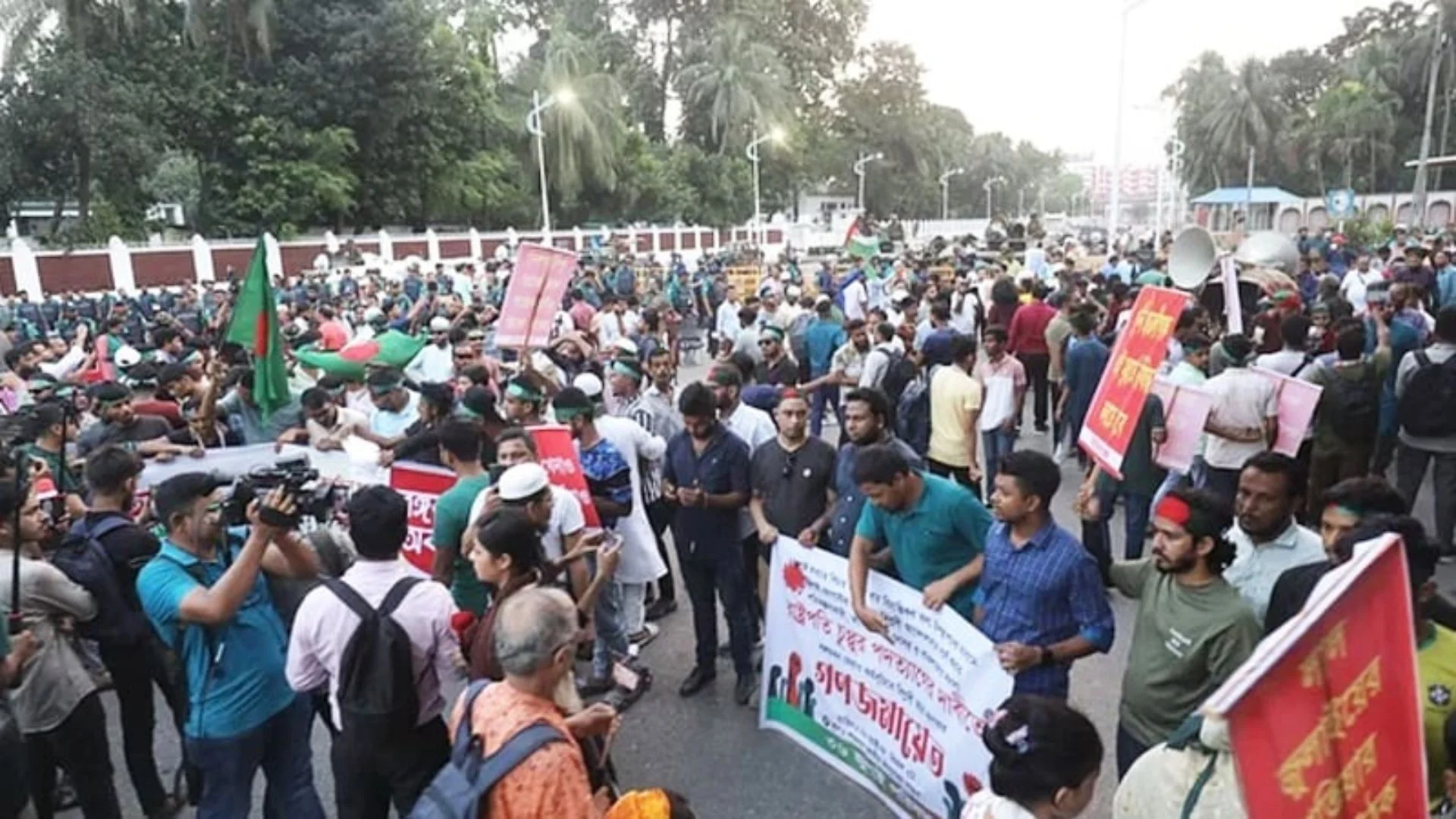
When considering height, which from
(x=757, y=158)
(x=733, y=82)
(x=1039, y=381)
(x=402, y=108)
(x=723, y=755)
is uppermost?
(x=733, y=82)

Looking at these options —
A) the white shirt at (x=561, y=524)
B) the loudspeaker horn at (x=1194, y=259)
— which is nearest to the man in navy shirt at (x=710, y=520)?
the white shirt at (x=561, y=524)

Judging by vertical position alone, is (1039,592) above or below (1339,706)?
below

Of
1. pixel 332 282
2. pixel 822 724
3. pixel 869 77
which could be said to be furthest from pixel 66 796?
pixel 869 77

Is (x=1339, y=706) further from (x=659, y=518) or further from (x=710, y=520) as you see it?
(x=659, y=518)

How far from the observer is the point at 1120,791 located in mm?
2350

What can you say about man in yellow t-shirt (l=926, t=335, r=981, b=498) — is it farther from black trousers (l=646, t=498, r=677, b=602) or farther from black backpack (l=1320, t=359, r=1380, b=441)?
black backpack (l=1320, t=359, r=1380, b=441)

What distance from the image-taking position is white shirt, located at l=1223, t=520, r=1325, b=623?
350cm

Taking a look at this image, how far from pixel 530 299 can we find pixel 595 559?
370cm

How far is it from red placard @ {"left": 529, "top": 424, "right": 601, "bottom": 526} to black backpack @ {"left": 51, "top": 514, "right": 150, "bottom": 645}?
170 centimetres

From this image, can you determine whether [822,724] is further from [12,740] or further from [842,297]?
[842,297]

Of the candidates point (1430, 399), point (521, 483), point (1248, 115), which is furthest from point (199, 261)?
point (1248, 115)

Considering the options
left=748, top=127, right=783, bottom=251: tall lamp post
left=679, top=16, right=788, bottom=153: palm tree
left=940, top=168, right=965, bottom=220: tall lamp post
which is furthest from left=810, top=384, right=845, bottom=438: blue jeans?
left=940, top=168, right=965, bottom=220: tall lamp post

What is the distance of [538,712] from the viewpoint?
232cm

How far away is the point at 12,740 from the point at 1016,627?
316 cm
